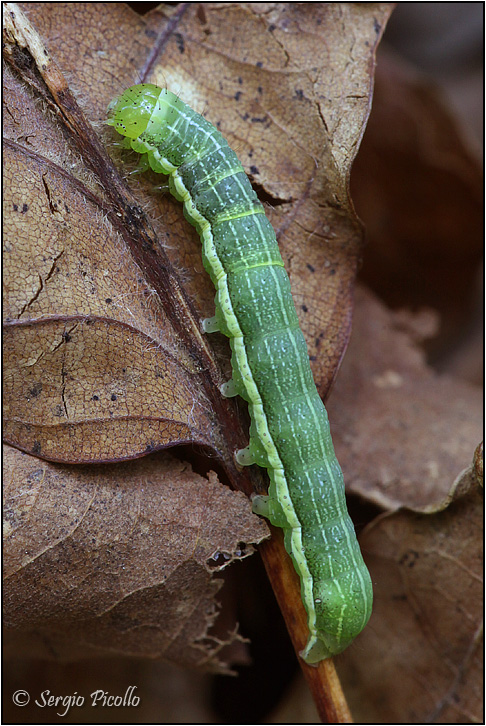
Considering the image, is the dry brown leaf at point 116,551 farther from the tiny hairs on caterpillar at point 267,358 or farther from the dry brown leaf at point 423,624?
the dry brown leaf at point 423,624

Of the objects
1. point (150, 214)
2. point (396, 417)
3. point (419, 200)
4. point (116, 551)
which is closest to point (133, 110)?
point (150, 214)

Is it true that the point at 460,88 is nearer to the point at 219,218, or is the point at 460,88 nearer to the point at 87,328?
the point at 219,218

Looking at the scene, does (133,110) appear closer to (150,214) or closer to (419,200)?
(150,214)

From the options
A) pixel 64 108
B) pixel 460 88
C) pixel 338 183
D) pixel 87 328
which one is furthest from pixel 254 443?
pixel 460 88

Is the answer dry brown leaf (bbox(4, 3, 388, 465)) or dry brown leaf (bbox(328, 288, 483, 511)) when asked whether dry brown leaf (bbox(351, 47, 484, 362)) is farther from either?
dry brown leaf (bbox(4, 3, 388, 465))

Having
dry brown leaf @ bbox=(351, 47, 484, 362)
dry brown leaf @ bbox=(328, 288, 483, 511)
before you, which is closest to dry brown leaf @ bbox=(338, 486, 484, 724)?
dry brown leaf @ bbox=(328, 288, 483, 511)

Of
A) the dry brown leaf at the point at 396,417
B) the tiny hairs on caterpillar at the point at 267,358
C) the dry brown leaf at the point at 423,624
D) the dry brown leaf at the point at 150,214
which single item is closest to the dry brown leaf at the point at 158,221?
the dry brown leaf at the point at 150,214
